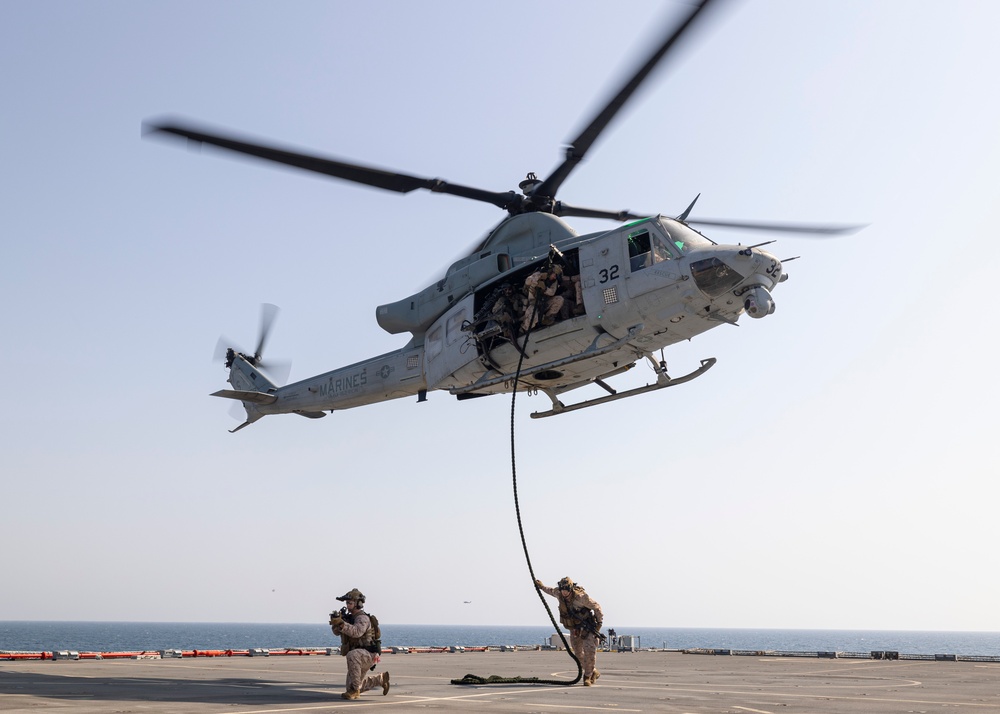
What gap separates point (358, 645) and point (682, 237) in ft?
38.8

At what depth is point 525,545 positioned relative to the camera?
16.3 m

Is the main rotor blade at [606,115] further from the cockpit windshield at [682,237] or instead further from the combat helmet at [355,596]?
the combat helmet at [355,596]

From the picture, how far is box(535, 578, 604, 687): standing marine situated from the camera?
16109 mm

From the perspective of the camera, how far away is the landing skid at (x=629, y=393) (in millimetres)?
20938

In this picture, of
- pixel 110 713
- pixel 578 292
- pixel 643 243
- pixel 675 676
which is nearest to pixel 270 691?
pixel 110 713

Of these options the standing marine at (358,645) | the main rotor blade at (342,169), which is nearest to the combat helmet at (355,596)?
the standing marine at (358,645)

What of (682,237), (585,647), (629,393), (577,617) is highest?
(682,237)

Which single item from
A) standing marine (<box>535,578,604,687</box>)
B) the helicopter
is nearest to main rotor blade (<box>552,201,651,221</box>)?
the helicopter

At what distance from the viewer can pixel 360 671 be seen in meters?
13.8

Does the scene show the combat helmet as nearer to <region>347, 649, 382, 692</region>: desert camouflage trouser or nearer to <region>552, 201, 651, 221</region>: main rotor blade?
<region>347, 649, 382, 692</region>: desert camouflage trouser

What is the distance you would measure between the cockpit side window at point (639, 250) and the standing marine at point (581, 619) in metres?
7.65

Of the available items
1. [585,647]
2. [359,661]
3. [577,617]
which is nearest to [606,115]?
[577,617]

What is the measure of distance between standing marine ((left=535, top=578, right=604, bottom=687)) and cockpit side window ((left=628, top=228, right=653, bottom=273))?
7.65 meters

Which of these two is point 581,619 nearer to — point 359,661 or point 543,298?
point 359,661
